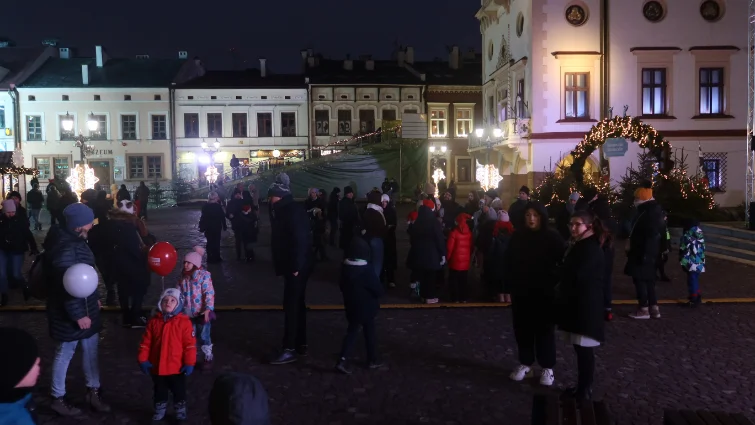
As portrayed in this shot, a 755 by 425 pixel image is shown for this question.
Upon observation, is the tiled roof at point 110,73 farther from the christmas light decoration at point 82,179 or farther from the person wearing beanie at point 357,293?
the person wearing beanie at point 357,293

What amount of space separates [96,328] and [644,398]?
5.15 metres

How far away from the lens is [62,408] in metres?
6.27

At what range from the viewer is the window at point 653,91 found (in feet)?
104

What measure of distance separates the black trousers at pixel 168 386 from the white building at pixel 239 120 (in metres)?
47.1

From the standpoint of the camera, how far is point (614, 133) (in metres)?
26.6

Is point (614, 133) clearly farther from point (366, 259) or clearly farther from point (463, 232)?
point (366, 259)

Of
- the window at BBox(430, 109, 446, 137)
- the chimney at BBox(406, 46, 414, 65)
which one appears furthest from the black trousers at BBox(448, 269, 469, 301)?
the chimney at BBox(406, 46, 414, 65)

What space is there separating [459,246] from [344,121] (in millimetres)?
43214

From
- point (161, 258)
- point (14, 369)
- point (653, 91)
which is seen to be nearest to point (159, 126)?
point (653, 91)

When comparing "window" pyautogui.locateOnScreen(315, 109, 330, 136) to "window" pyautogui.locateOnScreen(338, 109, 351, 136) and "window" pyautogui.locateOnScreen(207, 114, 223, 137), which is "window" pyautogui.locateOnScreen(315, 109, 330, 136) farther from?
"window" pyautogui.locateOnScreen(207, 114, 223, 137)

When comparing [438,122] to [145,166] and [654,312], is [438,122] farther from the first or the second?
[654,312]

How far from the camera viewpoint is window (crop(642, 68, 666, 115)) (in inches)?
1243

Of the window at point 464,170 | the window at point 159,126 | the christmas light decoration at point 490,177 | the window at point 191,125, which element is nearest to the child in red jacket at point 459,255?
the christmas light decoration at point 490,177

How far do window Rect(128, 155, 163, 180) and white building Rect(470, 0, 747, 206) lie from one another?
30846 mm
